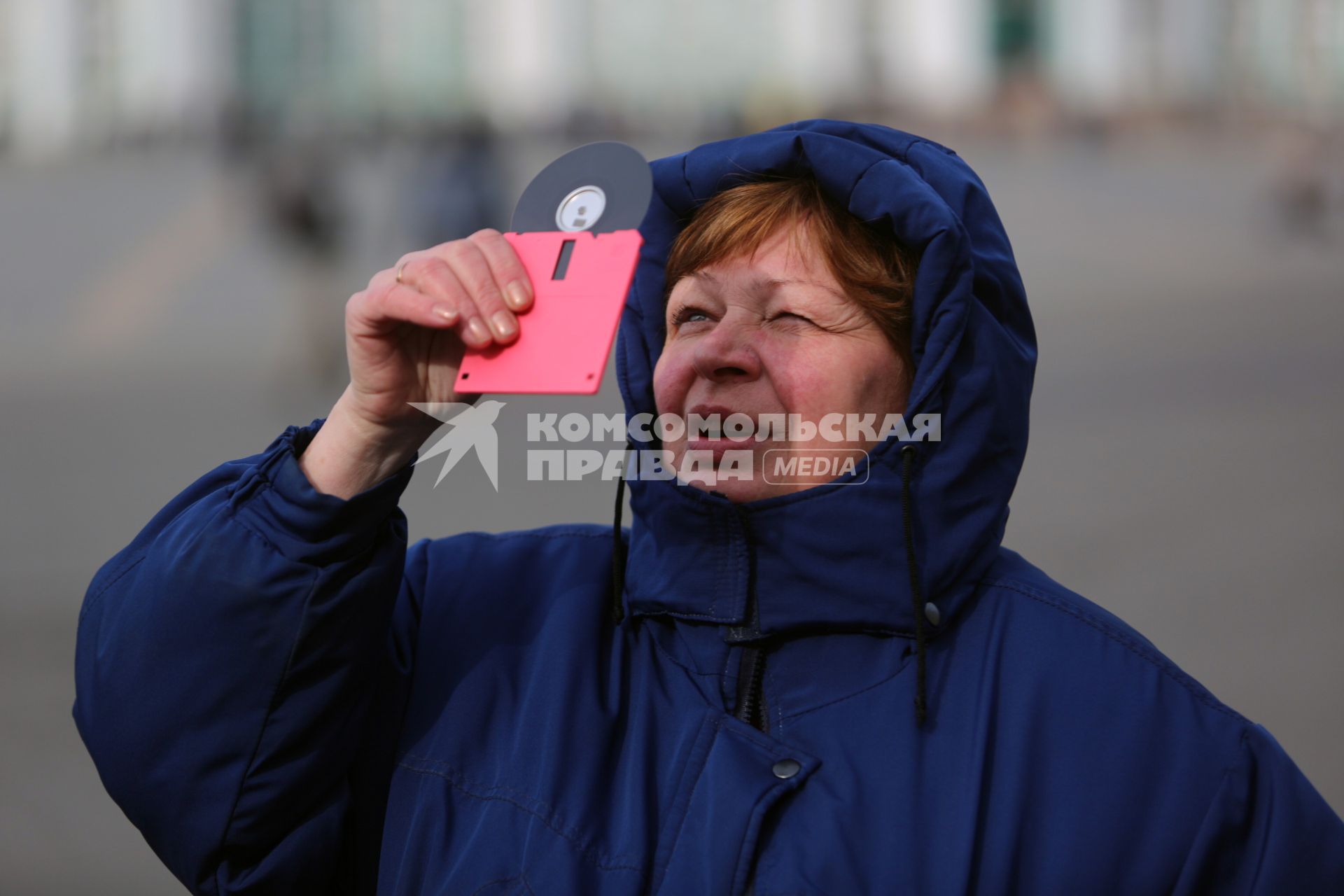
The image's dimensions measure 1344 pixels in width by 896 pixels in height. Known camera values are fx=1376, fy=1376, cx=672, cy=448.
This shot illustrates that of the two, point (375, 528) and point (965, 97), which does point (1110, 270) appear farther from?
point (965, 97)

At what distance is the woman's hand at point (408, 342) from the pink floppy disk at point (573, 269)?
0.02 m

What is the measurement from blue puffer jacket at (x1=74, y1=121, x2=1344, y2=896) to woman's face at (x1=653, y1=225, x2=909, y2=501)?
0.06 metres

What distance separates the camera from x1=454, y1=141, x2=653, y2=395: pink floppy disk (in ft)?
4.45

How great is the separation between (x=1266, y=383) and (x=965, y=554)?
8.65 meters

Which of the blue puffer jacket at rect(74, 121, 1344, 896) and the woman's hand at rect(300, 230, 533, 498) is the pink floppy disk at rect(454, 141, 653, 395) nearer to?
the woman's hand at rect(300, 230, 533, 498)

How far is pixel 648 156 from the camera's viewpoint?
781 inches

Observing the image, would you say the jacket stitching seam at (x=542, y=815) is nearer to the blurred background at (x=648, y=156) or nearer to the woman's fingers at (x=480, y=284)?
the woman's fingers at (x=480, y=284)

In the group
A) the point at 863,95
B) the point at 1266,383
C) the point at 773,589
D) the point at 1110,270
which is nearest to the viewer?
the point at 773,589

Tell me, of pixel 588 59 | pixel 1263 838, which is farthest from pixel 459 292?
pixel 588 59

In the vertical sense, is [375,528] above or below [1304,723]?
above

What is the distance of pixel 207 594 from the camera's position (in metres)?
1.50

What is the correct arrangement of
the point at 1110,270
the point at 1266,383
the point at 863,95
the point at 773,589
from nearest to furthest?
the point at 773,589, the point at 1266,383, the point at 1110,270, the point at 863,95

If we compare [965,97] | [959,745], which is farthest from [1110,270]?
[965,97]

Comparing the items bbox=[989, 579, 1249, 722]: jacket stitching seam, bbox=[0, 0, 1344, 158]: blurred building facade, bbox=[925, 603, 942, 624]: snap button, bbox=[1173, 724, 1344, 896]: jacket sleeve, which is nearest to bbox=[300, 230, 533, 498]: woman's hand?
bbox=[925, 603, 942, 624]: snap button
